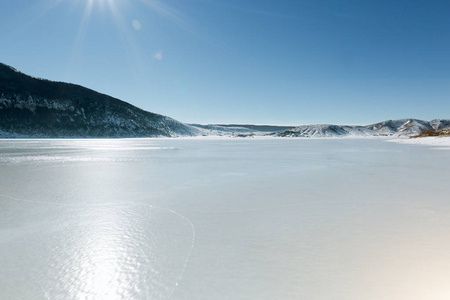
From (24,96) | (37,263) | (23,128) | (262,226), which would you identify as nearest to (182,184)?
(262,226)

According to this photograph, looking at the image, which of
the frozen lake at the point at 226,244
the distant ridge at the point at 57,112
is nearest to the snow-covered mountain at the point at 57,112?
the distant ridge at the point at 57,112

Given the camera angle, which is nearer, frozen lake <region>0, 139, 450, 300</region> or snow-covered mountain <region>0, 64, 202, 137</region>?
frozen lake <region>0, 139, 450, 300</region>

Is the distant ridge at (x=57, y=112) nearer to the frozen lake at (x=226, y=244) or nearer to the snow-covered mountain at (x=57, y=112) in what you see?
the snow-covered mountain at (x=57, y=112)

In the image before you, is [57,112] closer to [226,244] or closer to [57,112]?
[57,112]

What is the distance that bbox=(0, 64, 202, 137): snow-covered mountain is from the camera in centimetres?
11844

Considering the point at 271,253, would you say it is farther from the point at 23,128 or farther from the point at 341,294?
the point at 23,128

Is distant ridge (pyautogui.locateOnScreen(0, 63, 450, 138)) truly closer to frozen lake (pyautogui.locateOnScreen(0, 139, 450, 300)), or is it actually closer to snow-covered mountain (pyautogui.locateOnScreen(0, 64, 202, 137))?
snow-covered mountain (pyautogui.locateOnScreen(0, 64, 202, 137))

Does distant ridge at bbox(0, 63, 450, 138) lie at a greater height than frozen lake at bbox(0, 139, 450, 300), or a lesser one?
greater

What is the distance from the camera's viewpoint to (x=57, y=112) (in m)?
134

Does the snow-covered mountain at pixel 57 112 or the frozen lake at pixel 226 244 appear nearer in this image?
the frozen lake at pixel 226 244

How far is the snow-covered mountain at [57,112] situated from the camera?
389ft

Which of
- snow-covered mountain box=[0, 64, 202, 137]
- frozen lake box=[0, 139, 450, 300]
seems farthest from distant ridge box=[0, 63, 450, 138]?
frozen lake box=[0, 139, 450, 300]

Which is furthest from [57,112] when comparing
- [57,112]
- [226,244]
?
[226,244]

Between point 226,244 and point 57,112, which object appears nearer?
point 226,244
